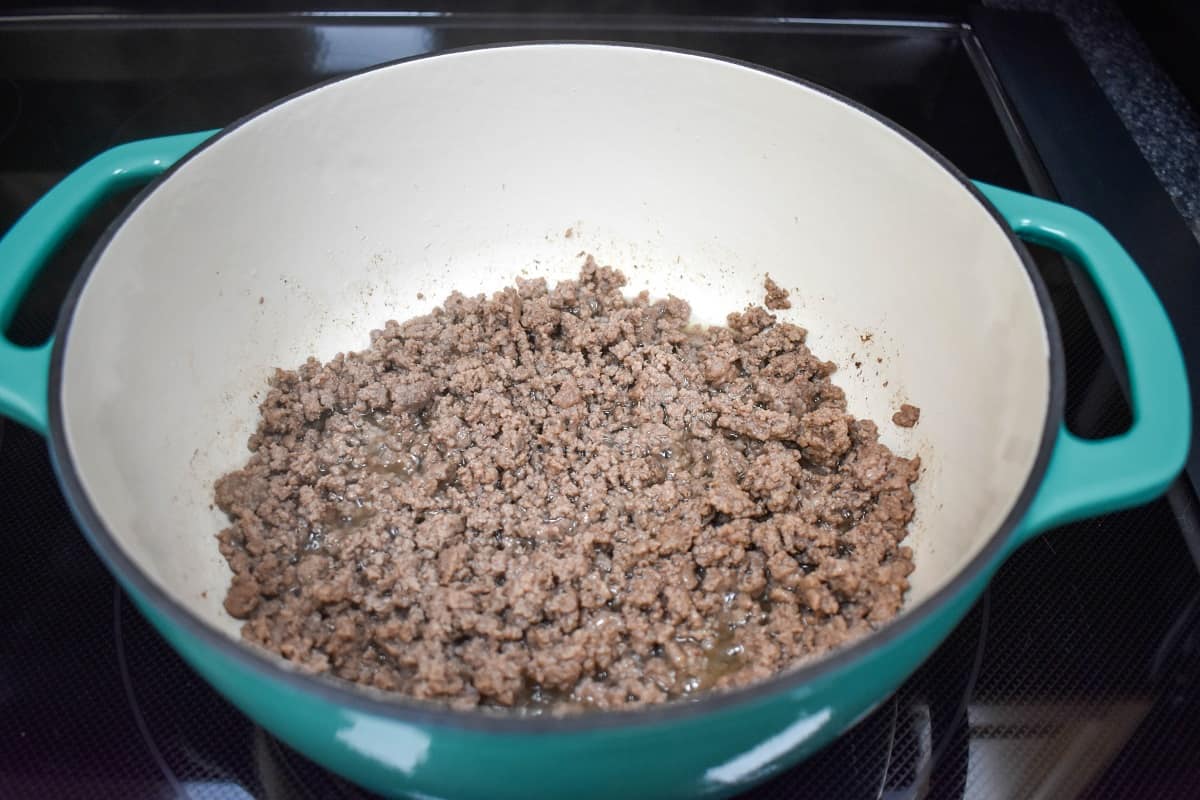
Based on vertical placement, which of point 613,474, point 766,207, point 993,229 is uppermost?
point 993,229

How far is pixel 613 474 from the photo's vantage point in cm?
110

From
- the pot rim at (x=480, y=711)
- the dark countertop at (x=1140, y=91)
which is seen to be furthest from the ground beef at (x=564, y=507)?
the dark countertop at (x=1140, y=91)

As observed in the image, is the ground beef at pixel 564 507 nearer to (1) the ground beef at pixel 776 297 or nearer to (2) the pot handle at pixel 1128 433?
(1) the ground beef at pixel 776 297

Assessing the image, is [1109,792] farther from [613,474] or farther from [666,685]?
[613,474]

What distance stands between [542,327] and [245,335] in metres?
0.38

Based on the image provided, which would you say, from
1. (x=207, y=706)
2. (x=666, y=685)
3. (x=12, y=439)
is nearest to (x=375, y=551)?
(x=207, y=706)

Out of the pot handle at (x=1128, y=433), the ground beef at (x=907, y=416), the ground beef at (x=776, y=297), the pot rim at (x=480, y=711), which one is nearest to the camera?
the pot rim at (x=480, y=711)

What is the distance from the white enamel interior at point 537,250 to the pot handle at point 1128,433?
37mm

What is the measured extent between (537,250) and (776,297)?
1.15 ft

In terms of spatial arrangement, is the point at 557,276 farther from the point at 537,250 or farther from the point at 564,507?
the point at 564,507

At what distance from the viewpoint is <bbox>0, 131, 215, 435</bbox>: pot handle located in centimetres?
79

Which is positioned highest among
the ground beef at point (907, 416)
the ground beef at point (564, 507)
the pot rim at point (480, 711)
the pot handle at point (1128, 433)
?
the pot handle at point (1128, 433)

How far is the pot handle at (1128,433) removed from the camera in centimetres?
74

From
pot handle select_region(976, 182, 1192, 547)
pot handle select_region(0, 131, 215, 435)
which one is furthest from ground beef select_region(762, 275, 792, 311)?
pot handle select_region(0, 131, 215, 435)
